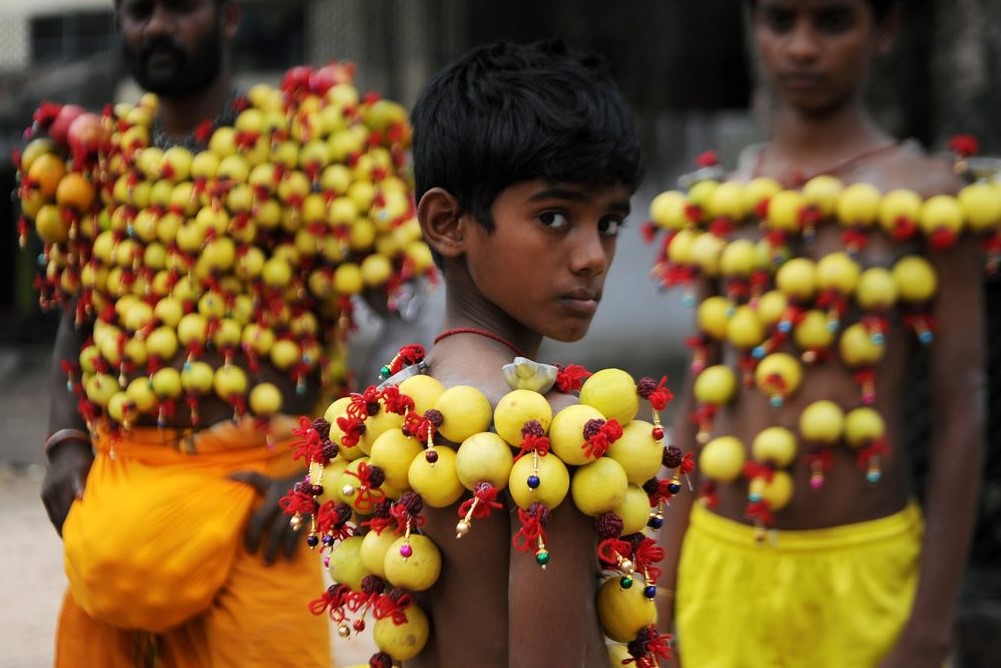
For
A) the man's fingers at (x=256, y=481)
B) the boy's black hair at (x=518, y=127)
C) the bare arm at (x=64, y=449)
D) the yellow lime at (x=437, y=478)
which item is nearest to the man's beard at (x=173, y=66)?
the bare arm at (x=64, y=449)

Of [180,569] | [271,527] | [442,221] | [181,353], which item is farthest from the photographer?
[181,353]

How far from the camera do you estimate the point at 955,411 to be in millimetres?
3109

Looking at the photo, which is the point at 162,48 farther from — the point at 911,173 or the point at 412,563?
the point at 911,173

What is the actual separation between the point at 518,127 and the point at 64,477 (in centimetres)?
175

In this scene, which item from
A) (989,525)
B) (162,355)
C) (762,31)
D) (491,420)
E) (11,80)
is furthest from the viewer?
(11,80)

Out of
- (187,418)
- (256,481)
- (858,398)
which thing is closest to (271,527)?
(256,481)

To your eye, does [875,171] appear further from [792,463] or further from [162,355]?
[162,355]

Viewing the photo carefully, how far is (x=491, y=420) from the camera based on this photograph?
2.00 meters

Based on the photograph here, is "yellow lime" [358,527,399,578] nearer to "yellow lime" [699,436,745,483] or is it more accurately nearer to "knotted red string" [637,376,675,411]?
"knotted red string" [637,376,675,411]

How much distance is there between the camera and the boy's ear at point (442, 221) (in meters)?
2.16

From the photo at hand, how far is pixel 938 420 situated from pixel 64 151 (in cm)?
229

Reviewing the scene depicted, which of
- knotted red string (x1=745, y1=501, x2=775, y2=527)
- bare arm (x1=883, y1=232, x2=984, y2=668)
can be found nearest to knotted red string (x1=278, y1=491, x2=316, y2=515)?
knotted red string (x1=745, y1=501, x2=775, y2=527)

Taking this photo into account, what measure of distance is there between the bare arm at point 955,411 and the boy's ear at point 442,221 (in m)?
1.48

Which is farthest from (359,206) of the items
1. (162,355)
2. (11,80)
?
(11,80)
